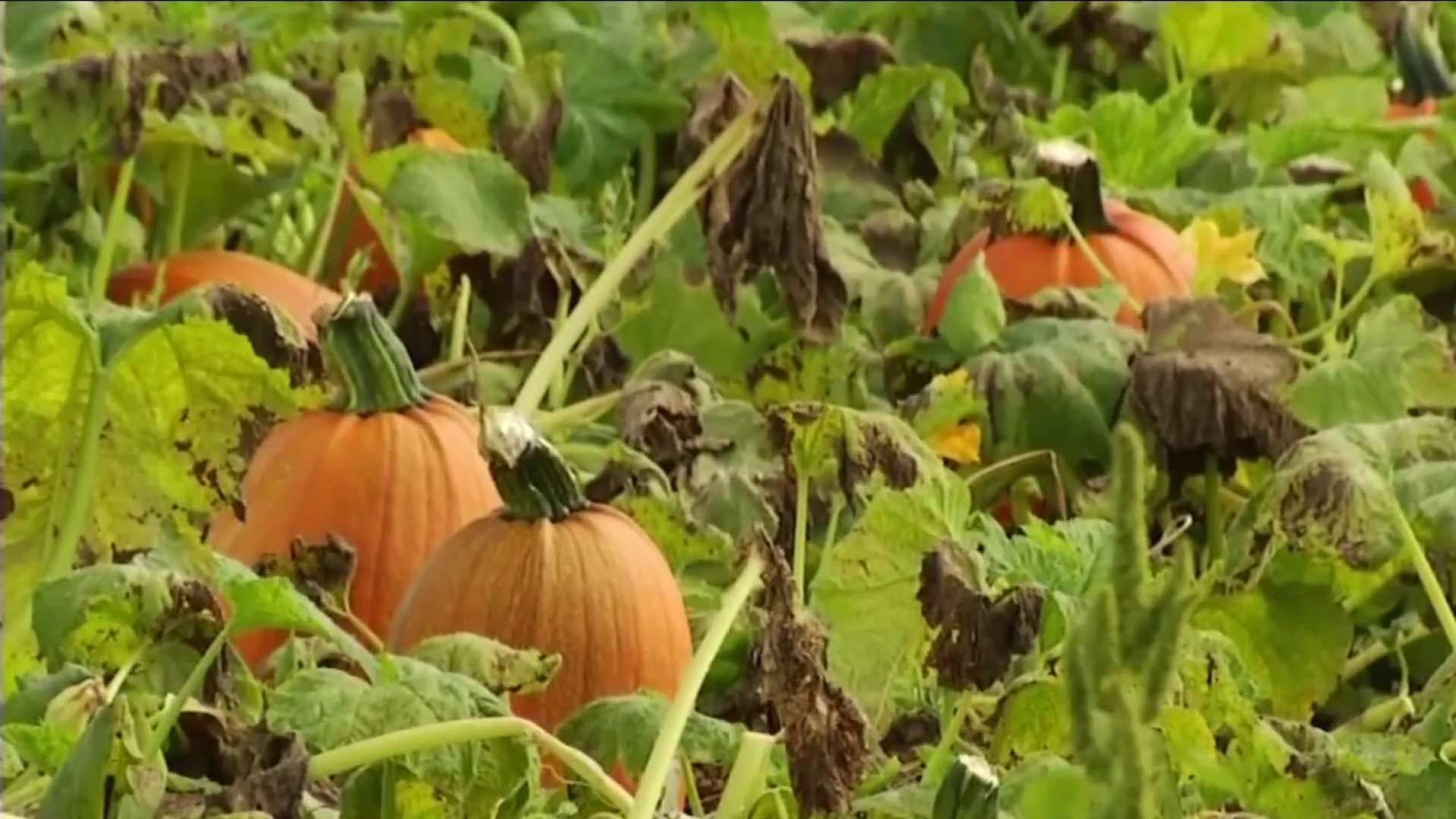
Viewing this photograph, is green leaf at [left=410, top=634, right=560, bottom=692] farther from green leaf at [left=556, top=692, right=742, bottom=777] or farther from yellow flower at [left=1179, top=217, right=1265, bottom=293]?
yellow flower at [left=1179, top=217, right=1265, bottom=293]

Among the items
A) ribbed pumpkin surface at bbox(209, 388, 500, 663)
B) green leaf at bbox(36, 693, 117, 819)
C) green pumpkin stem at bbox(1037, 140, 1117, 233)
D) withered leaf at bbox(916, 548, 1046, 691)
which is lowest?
green pumpkin stem at bbox(1037, 140, 1117, 233)

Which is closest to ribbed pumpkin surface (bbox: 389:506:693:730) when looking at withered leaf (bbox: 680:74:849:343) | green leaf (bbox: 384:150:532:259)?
withered leaf (bbox: 680:74:849:343)

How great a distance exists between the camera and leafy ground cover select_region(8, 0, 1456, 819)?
1.17 m

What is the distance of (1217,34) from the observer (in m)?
2.64

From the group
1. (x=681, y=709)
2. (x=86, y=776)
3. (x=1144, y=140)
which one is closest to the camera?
(x=86, y=776)

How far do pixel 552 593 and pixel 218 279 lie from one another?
0.75 metres

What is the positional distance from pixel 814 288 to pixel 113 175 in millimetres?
694

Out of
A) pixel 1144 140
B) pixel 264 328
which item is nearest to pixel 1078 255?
pixel 1144 140

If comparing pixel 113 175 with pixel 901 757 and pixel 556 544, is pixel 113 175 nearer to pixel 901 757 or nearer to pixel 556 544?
pixel 556 544

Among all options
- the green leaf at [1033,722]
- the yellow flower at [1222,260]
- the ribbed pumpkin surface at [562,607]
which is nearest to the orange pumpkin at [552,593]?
the ribbed pumpkin surface at [562,607]

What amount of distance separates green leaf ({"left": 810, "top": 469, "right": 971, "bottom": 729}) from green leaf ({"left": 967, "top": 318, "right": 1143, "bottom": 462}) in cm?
39

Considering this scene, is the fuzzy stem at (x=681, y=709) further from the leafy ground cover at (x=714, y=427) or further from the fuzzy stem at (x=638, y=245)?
the fuzzy stem at (x=638, y=245)

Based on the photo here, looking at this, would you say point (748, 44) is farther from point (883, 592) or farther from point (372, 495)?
point (883, 592)

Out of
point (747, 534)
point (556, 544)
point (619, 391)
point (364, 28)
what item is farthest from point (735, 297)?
point (364, 28)
